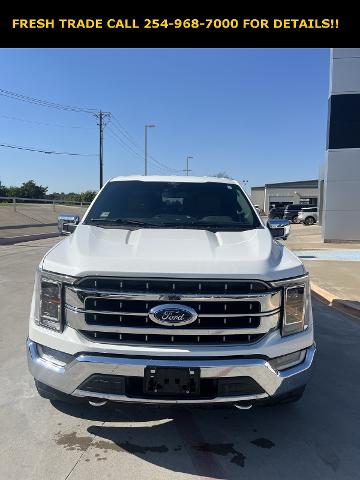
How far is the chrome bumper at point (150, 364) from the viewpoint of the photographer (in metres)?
2.73

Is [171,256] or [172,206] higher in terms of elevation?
[172,206]

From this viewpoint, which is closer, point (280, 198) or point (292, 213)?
point (292, 213)

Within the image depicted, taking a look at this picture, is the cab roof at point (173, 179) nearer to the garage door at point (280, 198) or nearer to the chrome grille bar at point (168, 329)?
the chrome grille bar at point (168, 329)

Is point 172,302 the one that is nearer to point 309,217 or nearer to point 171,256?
point 171,256

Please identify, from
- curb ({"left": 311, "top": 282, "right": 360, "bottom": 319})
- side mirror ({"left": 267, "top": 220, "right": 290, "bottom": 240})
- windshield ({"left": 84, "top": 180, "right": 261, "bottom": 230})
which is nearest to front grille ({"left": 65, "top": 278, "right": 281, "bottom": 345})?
windshield ({"left": 84, "top": 180, "right": 261, "bottom": 230})

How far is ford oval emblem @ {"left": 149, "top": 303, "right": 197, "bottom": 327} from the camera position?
2.76m

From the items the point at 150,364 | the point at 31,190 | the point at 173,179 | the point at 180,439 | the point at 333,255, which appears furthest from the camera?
the point at 31,190

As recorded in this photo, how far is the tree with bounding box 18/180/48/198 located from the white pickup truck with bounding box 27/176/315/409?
61814 millimetres

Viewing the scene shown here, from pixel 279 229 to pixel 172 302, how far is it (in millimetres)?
2157

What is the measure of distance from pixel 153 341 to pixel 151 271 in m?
0.45

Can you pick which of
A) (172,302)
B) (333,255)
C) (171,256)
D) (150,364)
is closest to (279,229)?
(171,256)

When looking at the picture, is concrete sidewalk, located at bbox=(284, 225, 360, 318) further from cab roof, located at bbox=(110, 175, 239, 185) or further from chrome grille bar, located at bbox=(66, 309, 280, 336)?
chrome grille bar, located at bbox=(66, 309, 280, 336)

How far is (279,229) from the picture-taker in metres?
4.58
